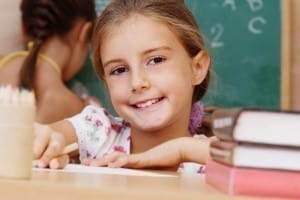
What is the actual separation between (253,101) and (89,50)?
59 cm

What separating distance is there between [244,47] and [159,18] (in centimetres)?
96

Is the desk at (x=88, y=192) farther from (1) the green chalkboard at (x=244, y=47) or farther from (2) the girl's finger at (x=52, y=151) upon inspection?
(1) the green chalkboard at (x=244, y=47)

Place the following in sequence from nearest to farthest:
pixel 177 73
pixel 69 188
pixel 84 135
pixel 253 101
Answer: pixel 69 188 < pixel 177 73 < pixel 84 135 < pixel 253 101

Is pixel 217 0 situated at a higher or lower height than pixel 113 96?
higher

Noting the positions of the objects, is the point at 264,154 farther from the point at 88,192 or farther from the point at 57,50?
the point at 57,50

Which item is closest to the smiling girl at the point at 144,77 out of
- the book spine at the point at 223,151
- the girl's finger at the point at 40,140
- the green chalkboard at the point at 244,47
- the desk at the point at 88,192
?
the girl's finger at the point at 40,140

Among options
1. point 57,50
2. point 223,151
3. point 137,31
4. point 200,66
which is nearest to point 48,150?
point 223,151

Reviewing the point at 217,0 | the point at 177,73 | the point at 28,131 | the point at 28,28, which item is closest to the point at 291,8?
the point at 217,0

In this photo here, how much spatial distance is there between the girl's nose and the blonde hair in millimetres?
151

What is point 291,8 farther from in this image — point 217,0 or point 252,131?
point 252,131

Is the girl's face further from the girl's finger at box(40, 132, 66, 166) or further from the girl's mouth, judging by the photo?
the girl's finger at box(40, 132, 66, 166)

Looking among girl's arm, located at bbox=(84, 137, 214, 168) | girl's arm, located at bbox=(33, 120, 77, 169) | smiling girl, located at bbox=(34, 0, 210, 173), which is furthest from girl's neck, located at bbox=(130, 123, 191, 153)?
girl's arm, located at bbox=(33, 120, 77, 169)

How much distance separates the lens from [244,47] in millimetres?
2312

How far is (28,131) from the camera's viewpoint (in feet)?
1.89
